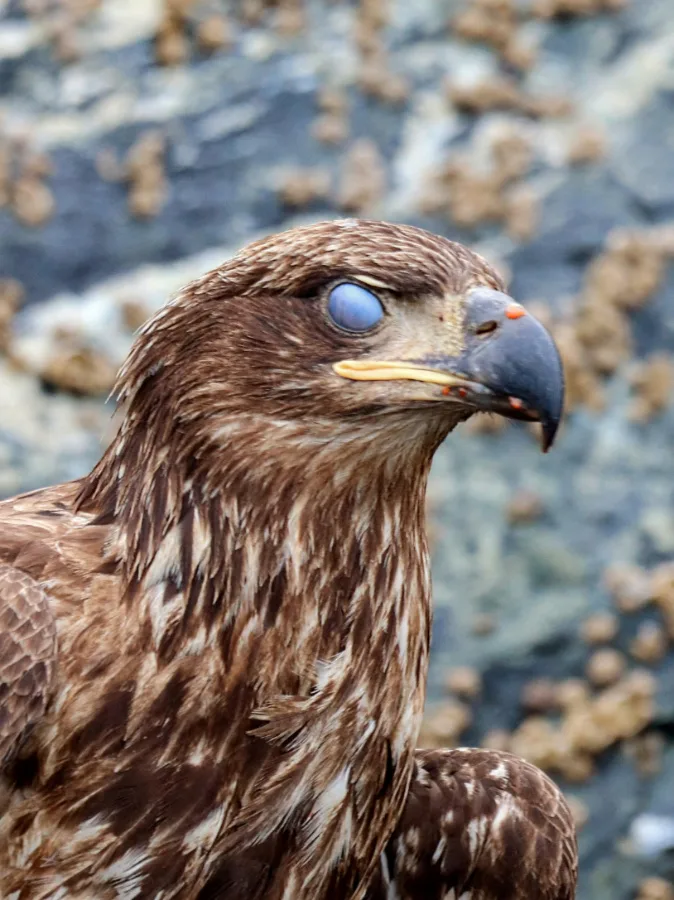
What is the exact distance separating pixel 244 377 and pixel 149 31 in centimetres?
597

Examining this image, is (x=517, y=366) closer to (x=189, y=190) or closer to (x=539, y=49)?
(x=189, y=190)

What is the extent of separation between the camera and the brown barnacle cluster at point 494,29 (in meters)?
8.02

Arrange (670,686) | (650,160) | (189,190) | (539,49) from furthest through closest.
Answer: (539,49) < (650,160) < (189,190) < (670,686)

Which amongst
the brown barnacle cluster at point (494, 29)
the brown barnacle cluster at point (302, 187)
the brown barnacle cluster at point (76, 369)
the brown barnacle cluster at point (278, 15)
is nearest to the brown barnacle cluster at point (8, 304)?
the brown barnacle cluster at point (76, 369)

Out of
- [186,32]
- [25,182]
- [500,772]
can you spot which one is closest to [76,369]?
[25,182]

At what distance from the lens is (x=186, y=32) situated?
301 inches

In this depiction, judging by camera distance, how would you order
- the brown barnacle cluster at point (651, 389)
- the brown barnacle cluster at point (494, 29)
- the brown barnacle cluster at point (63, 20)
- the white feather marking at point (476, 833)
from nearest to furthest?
1. the white feather marking at point (476, 833)
2. the brown barnacle cluster at point (651, 389)
3. the brown barnacle cluster at point (63, 20)
4. the brown barnacle cluster at point (494, 29)

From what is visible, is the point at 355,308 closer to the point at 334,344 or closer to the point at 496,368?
the point at 334,344

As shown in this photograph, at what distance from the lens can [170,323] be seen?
232 centimetres

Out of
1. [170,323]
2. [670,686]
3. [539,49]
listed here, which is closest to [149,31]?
[539,49]

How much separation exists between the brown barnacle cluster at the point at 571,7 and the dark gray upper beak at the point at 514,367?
663 cm

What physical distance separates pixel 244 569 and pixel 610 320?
492cm

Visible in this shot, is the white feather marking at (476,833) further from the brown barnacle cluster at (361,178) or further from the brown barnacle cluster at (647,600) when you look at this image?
the brown barnacle cluster at (361,178)

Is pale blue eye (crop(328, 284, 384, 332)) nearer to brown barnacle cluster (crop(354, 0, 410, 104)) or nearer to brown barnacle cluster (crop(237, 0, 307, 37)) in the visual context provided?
brown barnacle cluster (crop(354, 0, 410, 104))
